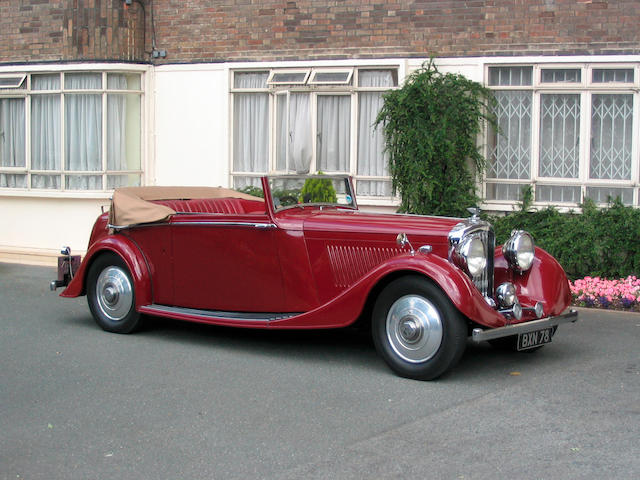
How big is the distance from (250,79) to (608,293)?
6276 mm

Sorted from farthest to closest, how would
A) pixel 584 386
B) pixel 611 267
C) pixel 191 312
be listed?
pixel 611 267
pixel 191 312
pixel 584 386

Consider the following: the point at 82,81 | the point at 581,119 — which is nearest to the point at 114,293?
the point at 581,119

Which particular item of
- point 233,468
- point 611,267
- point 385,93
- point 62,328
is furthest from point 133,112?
point 233,468

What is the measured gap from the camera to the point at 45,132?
46.7 ft

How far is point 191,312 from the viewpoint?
7.62 m

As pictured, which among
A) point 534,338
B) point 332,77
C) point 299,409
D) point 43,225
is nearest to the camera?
point 299,409

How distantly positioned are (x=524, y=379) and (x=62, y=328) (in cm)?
449

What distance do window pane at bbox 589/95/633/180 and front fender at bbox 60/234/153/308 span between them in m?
6.28

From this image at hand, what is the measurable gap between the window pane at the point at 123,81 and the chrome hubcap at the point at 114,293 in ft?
20.6

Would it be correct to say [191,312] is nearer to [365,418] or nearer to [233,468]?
[365,418]

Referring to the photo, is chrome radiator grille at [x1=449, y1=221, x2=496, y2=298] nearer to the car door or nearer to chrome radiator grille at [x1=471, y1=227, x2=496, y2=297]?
chrome radiator grille at [x1=471, y1=227, x2=496, y2=297]

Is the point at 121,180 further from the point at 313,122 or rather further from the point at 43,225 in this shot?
the point at 313,122

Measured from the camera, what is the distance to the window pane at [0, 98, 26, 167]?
14422mm

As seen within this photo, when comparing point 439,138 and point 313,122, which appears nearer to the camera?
point 439,138
